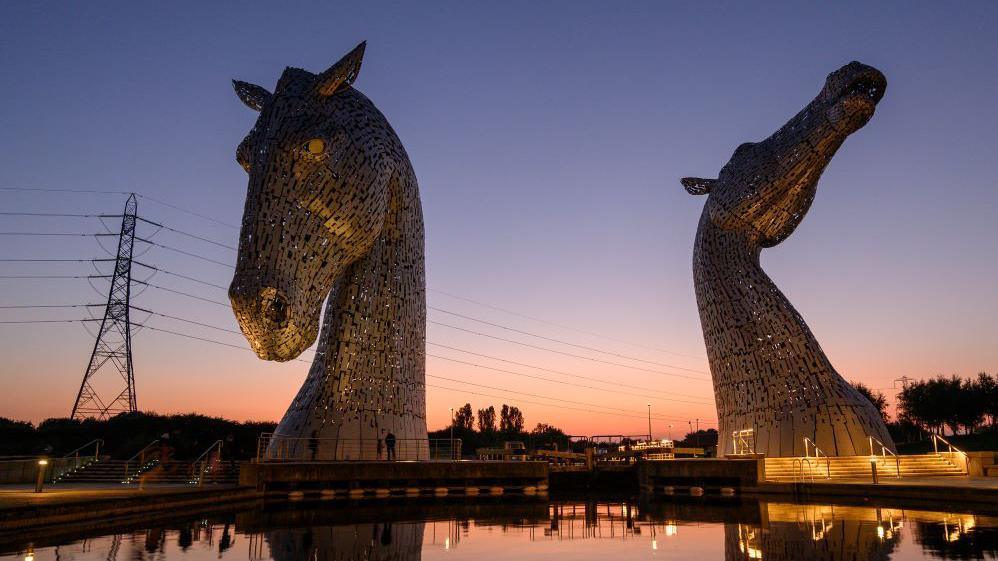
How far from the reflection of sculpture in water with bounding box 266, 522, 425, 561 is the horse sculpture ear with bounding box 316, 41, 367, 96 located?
831 cm

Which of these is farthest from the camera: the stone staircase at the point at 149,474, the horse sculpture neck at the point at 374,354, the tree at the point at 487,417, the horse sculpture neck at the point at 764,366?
the tree at the point at 487,417

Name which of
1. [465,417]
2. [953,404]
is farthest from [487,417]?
[953,404]

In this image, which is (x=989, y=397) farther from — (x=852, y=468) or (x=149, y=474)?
(x=149, y=474)

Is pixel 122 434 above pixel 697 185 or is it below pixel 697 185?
below

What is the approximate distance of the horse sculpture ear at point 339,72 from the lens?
1407 centimetres

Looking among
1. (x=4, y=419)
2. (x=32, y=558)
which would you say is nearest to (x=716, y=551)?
(x=32, y=558)

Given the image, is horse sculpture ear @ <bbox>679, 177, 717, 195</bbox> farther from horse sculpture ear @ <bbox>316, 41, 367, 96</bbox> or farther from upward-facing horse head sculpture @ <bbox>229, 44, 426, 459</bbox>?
horse sculpture ear @ <bbox>316, 41, 367, 96</bbox>

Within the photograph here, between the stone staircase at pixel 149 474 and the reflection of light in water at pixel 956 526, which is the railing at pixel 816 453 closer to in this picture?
the reflection of light in water at pixel 956 526

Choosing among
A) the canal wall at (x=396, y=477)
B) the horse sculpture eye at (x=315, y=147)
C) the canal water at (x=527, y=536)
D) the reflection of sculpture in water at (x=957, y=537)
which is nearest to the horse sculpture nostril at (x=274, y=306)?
the horse sculpture eye at (x=315, y=147)

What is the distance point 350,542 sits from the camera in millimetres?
8430

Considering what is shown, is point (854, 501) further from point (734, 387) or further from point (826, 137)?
point (826, 137)

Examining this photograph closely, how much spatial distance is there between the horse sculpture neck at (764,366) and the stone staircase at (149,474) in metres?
13.1

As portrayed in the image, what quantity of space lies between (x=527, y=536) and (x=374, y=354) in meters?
7.44

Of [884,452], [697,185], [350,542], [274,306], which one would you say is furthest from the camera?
[697,185]
